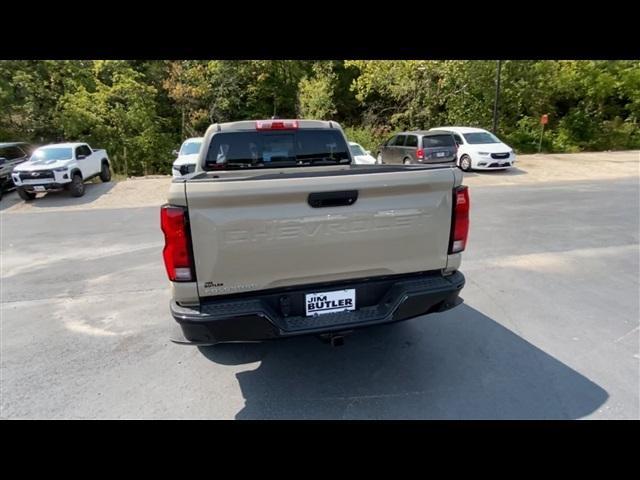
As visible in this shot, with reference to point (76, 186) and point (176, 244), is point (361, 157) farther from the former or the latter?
point (176, 244)

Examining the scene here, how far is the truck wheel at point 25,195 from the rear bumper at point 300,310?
42.2ft

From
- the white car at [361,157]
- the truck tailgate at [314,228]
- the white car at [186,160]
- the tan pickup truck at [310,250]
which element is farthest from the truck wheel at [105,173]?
the truck tailgate at [314,228]

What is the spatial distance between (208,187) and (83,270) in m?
4.89

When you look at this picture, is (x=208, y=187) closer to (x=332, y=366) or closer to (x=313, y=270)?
(x=313, y=270)

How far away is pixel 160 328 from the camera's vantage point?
404cm

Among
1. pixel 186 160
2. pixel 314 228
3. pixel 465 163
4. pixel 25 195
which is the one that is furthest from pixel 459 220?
pixel 465 163

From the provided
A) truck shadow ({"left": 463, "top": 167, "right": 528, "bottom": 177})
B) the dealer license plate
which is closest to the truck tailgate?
the dealer license plate

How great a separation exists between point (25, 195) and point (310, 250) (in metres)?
13.8

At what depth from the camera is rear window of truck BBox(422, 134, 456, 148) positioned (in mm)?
14617

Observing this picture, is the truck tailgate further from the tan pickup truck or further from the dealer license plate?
the dealer license plate

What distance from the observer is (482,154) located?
15367 mm

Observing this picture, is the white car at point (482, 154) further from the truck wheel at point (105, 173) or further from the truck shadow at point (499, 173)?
the truck wheel at point (105, 173)
